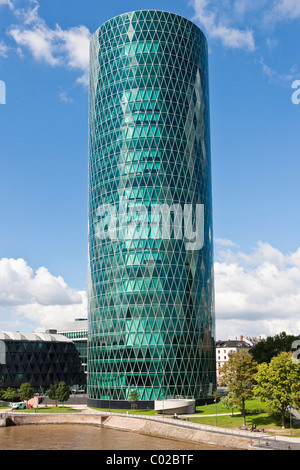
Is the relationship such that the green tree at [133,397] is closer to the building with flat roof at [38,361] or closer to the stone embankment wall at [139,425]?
the stone embankment wall at [139,425]

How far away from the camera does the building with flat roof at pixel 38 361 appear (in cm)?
15625

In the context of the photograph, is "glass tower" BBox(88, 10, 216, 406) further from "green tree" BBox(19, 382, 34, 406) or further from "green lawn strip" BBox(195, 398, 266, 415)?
"green tree" BBox(19, 382, 34, 406)

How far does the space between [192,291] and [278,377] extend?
47.8m

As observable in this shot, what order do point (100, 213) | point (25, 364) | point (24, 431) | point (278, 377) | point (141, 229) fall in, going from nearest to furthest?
point (278, 377)
point (24, 431)
point (141, 229)
point (100, 213)
point (25, 364)

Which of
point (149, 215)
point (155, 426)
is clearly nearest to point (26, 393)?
point (155, 426)

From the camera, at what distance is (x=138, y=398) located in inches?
4742

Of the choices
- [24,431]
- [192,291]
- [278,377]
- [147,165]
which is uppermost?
[147,165]

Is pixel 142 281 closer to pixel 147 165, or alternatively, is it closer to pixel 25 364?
pixel 147 165

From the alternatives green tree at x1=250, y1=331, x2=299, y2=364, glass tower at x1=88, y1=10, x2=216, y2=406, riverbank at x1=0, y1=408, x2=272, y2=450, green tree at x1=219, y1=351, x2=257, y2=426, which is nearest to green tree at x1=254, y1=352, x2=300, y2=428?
green tree at x1=219, y1=351, x2=257, y2=426

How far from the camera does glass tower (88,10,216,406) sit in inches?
4916

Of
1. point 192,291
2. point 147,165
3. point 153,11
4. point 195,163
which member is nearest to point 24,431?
point 192,291

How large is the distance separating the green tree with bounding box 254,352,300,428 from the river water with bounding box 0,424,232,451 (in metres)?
14.4

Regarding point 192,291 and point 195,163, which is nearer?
point 192,291

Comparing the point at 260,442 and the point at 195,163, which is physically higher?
the point at 195,163
